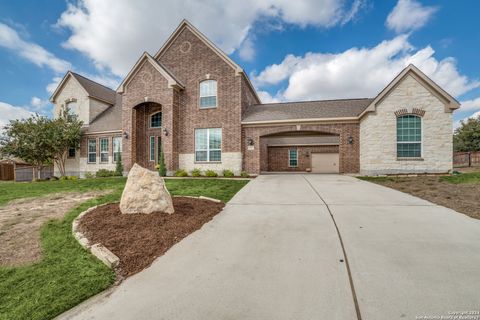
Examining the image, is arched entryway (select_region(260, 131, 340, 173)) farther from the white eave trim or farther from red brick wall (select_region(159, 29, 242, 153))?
red brick wall (select_region(159, 29, 242, 153))

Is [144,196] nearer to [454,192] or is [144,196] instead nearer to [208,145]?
[454,192]

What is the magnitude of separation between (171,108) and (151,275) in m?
12.8

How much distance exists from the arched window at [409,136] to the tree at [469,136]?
70.8 feet

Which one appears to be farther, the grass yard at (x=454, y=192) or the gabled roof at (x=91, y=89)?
the gabled roof at (x=91, y=89)

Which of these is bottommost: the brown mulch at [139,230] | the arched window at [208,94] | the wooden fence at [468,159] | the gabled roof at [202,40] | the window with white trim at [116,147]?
the brown mulch at [139,230]

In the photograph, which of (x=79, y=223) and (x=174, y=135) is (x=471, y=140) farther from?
(x=79, y=223)

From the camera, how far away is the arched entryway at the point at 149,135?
15.7m

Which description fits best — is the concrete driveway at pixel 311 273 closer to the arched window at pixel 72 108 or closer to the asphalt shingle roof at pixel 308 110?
the asphalt shingle roof at pixel 308 110

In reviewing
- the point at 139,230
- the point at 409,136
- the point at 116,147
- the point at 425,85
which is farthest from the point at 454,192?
the point at 116,147

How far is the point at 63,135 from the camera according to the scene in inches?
636

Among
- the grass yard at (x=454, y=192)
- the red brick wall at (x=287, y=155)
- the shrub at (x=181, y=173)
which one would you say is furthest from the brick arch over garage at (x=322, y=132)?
the red brick wall at (x=287, y=155)

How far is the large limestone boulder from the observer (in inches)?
185

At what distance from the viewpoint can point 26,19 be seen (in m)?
11.7

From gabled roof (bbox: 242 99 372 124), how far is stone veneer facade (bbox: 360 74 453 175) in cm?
154
